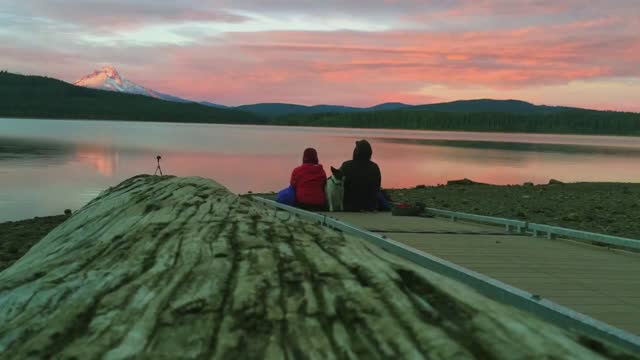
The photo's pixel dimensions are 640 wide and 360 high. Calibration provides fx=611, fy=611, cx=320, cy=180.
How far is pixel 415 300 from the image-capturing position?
2.30 meters

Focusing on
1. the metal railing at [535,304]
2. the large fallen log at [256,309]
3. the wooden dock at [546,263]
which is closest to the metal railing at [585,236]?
the wooden dock at [546,263]

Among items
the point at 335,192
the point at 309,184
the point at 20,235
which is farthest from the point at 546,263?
the point at 20,235

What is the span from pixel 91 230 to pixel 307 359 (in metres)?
3.51

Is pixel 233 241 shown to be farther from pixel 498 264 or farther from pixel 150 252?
pixel 498 264

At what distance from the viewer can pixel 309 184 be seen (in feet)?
36.2

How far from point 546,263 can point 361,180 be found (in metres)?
5.21

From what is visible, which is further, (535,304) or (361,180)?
(361,180)

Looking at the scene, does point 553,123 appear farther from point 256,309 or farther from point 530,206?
point 256,309

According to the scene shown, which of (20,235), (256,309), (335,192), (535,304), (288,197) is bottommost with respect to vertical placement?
(20,235)

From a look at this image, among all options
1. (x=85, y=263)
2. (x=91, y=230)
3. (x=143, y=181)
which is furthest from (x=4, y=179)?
(x=85, y=263)

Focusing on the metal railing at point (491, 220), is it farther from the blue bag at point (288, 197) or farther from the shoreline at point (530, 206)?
the shoreline at point (530, 206)

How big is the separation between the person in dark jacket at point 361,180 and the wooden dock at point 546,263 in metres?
1.49

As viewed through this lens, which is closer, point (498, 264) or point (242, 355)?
point (242, 355)

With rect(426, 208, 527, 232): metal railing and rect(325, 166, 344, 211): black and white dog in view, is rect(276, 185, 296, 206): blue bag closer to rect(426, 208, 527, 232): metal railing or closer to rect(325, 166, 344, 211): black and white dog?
rect(325, 166, 344, 211): black and white dog
